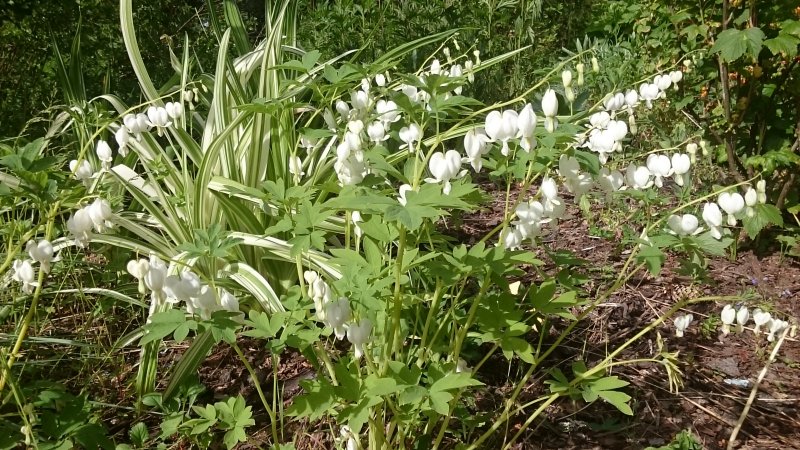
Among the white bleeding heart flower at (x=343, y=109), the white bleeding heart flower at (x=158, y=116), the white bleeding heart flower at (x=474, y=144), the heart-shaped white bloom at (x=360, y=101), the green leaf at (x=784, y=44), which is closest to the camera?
the white bleeding heart flower at (x=474, y=144)

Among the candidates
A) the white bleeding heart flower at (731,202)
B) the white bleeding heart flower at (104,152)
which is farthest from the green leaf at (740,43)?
the white bleeding heart flower at (104,152)

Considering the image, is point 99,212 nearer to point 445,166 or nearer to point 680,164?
point 445,166

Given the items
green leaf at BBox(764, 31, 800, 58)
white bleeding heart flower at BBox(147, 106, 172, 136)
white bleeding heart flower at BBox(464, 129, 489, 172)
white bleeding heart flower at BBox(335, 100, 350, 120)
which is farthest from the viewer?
green leaf at BBox(764, 31, 800, 58)

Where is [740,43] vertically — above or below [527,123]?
below

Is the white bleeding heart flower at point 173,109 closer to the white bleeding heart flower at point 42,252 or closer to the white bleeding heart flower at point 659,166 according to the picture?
the white bleeding heart flower at point 42,252

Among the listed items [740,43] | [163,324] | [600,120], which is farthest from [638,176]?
[740,43]

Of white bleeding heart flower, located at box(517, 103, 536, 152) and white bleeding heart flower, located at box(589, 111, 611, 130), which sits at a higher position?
white bleeding heart flower, located at box(517, 103, 536, 152)

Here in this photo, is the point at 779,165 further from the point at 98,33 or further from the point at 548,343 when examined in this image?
the point at 98,33

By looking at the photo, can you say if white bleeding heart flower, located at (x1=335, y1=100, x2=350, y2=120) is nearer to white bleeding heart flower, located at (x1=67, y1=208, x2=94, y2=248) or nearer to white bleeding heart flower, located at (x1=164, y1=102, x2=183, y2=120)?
white bleeding heart flower, located at (x1=164, y1=102, x2=183, y2=120)

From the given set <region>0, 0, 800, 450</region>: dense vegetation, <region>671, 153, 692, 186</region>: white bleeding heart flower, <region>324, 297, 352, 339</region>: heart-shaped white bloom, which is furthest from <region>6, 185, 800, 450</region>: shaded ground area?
<region>324, 297, 352, 339</region>: heart-shaped white bloom

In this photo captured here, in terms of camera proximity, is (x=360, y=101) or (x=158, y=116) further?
(x=158, y=116)

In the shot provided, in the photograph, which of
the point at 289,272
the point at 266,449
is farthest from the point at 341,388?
the point at 289,272

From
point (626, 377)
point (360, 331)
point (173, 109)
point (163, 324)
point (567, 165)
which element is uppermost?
point (173, 109)

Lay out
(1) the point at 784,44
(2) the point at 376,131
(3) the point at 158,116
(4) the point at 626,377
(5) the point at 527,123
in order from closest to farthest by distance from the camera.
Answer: (5) the point at 527,123 < (2) the point at 376,131 < (3) the point at 158,116 < (4) the point at 626,377 < (1) the point at 784,44
